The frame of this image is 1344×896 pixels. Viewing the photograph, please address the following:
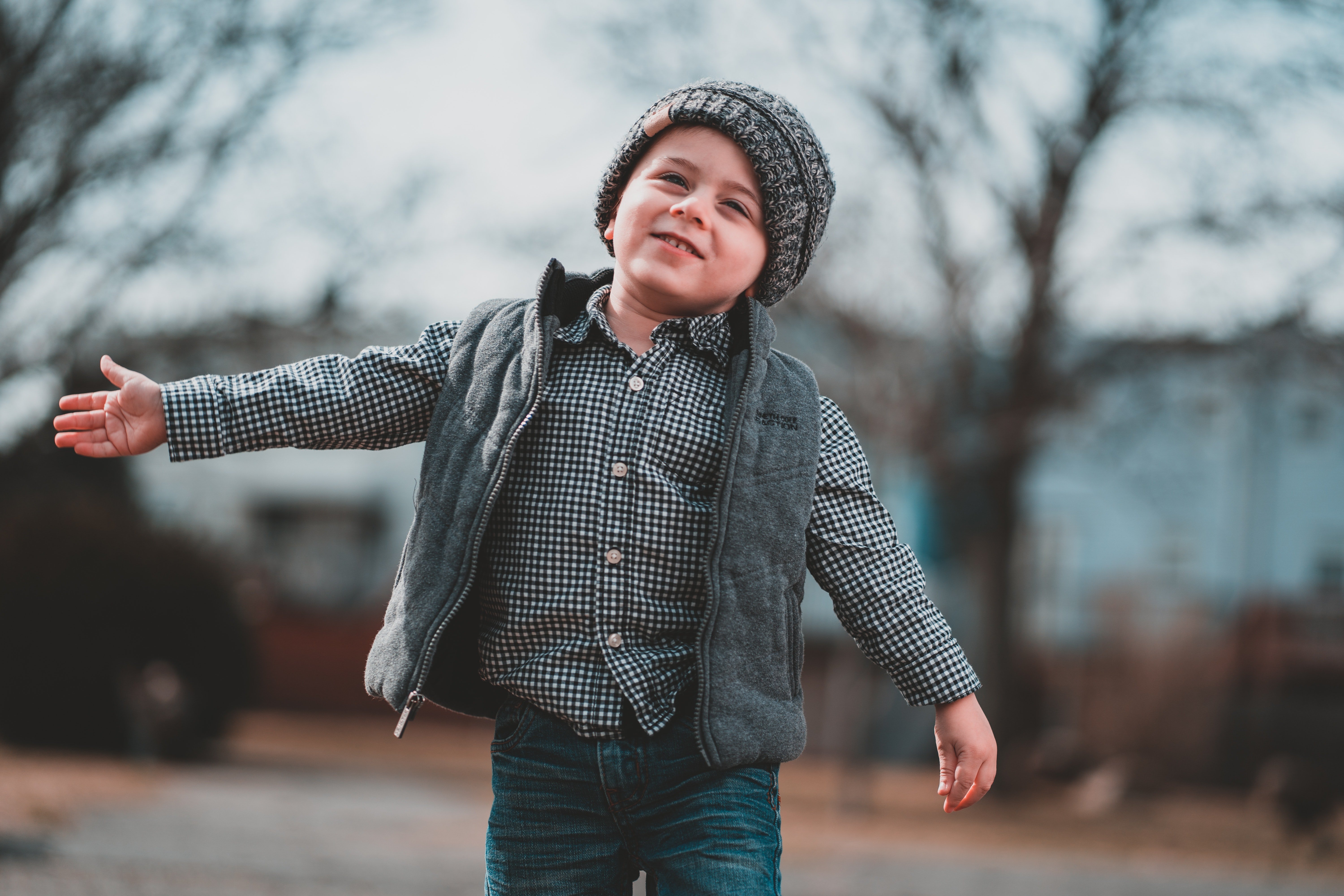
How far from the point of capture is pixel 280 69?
948 centimetres

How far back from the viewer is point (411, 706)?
2.01 meters

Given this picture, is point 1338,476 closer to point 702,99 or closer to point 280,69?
point 280,69

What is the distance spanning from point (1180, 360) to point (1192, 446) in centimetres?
711

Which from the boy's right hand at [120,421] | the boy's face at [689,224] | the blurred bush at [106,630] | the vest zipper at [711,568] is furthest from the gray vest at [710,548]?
the blurred bush at [106,630]

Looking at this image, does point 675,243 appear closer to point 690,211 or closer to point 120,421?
point 690,211

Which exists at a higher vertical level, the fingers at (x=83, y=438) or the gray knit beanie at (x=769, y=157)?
the gray knit beanie at (x=769, y=157)

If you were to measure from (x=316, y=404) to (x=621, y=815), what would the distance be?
0.82 m

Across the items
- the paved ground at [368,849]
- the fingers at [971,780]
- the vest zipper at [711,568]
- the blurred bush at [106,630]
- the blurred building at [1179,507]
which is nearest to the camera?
the vest zipper at [711,568]

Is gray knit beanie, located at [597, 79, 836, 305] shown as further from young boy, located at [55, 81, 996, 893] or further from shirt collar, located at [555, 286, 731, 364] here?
shirt collar, located at [555, 286, 731, 364]

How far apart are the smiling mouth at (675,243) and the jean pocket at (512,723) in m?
0.78

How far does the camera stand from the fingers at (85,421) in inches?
80.2

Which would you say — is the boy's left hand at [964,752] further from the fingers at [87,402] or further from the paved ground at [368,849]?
the paved ground at [368,849]

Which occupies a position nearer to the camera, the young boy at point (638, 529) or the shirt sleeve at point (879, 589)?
the young boy at point (638, 529)

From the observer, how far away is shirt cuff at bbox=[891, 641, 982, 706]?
212cm
